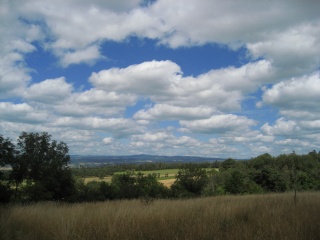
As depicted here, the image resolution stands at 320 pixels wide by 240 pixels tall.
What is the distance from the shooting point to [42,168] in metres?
27.6

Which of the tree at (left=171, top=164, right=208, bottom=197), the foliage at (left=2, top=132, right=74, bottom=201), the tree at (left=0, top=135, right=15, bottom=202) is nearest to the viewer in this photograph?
the tree at (left=0, top=135, right=15, bottom=202)

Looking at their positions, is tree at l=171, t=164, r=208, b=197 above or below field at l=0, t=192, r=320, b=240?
below

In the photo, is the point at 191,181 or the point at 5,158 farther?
the point at 191,181

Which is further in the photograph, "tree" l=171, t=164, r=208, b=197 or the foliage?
"tree" l=171, t=164, r=208, b=197

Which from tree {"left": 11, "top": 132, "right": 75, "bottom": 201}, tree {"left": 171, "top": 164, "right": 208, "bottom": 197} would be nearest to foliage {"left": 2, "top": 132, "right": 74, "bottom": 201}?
tree {"left": 11, "top": 132, "right": 75, "bottom": 201}

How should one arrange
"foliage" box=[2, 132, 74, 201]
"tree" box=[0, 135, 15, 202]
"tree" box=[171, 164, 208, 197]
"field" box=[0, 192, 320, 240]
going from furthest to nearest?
1. "tree" box=[171, 164, 208, 197]
2. "foliage" box=[2, 132, 74, 201]
3. "tree" box=[0, 135, 15, 202]
4. "field" box=[0, 192, 320, 240]

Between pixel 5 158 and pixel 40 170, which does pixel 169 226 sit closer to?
pixel 5 158

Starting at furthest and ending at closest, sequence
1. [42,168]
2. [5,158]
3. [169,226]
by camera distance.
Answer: [42,168] → [5,158] → [169,226]

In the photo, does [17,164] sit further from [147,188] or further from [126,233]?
[126,233]

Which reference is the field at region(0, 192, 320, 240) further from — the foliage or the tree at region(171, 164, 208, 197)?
the tree at region(171, 164, 208, 197)

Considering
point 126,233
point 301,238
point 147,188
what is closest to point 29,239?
point 126,233

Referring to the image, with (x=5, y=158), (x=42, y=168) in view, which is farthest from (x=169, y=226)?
(x=42, y=168)

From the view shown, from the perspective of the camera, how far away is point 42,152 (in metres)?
27.8

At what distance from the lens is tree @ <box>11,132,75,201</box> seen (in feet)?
86.7
